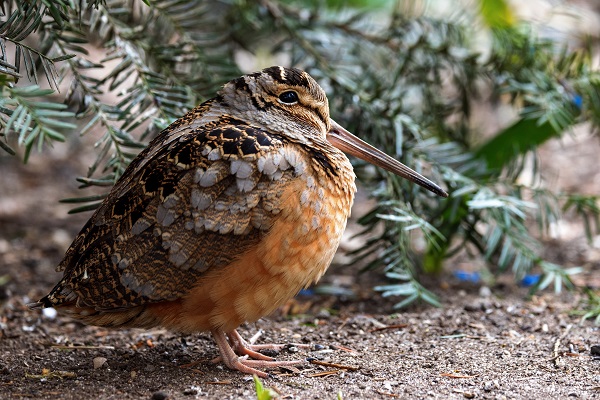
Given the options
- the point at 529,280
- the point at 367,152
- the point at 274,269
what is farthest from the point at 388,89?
the point at 274,269

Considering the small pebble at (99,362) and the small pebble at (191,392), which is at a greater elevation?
the small pebble at (191,392)

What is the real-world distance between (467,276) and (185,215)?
104 inches

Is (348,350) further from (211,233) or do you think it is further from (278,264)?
(211,233)

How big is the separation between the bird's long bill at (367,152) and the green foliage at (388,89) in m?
0.31

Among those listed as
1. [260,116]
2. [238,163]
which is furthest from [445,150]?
[238,163]

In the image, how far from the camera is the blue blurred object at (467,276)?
494 centimetres

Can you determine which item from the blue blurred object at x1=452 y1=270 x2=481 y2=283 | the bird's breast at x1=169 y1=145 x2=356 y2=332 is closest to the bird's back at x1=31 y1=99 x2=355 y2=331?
the bird's breast at x1=169 y1=145 x2=356 y2=332

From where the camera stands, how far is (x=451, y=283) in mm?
4879

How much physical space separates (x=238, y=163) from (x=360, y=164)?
1393 mm

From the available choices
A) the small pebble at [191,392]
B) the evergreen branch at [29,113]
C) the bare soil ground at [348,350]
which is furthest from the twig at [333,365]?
the evergreen branch at [29,113]

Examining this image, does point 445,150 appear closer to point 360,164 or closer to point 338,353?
point 360,164

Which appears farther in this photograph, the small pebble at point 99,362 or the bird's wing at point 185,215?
the small pebble at point 99,362

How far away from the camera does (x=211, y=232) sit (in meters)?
2.96

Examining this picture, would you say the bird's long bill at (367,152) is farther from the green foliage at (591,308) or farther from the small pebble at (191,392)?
the small pebble at (191,392)
